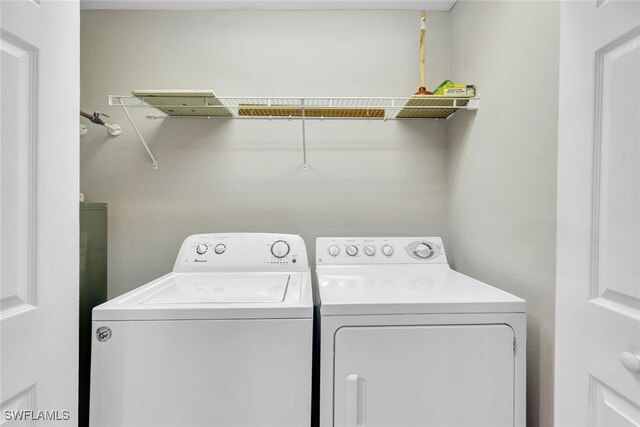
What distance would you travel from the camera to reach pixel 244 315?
1039 mm

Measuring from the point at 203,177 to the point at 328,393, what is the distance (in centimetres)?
138

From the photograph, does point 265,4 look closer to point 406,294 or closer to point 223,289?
point 223,289

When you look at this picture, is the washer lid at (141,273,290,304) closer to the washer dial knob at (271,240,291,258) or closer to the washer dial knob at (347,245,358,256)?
the washer dial knob at (271,240,291,258)

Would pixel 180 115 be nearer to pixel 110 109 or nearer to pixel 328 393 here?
pixel 110 109

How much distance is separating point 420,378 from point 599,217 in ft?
2.25

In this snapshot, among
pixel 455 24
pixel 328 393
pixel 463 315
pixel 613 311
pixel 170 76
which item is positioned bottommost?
pixel 328 393

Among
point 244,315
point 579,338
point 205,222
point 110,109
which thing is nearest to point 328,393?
point 244,315

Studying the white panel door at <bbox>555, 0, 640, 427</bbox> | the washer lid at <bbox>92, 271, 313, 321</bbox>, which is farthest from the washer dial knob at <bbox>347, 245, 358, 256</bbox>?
the white panel door at <bbox>555, 0, 640, 427</bbox>

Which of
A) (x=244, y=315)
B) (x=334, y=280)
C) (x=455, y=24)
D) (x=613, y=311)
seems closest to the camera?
(x=613, y=311)

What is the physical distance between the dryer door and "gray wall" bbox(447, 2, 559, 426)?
0.73 feet

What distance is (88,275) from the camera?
1.65 metres

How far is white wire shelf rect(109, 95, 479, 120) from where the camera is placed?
1610 mm

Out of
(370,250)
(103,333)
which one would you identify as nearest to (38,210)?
(103,333)

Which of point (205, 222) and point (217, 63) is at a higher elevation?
point (217, 63)
